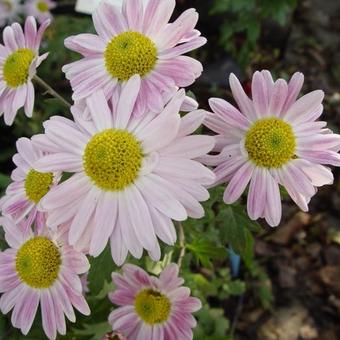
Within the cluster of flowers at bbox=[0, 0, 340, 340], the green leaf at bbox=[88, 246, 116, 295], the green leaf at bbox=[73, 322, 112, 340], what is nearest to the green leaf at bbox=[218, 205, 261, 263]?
the cluster of flowers at bbox=[0, 0, 340, 340]

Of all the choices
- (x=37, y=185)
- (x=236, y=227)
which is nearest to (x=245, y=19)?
(x=236, y=227)

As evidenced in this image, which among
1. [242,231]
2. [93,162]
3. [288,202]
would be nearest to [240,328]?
[288,202]

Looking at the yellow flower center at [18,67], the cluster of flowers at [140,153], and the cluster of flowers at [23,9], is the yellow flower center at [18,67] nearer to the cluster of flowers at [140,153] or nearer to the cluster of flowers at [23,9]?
the cluster of flowers at [140,153]

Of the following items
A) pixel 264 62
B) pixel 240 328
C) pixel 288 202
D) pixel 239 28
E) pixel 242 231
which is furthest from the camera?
pixel 264 62

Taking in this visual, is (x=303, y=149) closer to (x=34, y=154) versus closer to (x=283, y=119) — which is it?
(x=283, y=119)

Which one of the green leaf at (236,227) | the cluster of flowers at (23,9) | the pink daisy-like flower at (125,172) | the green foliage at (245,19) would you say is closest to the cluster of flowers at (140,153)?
the pink daisy-like flower at (125,172)

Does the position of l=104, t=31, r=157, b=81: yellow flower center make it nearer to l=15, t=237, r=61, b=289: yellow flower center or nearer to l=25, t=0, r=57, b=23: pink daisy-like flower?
l=15, t=237, r=61, b=289: yellow flower center
